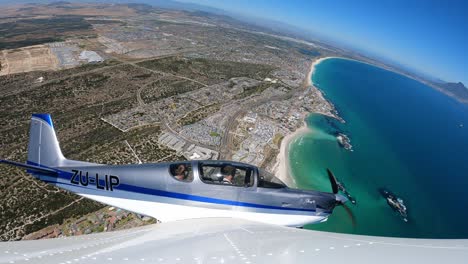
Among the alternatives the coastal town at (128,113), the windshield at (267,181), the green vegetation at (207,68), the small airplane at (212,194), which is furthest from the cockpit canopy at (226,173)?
the green vegetation at (207,68)

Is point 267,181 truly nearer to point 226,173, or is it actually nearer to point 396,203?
point 226,173

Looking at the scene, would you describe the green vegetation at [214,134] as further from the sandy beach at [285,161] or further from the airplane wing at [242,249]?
the airplane wing at [242,249]

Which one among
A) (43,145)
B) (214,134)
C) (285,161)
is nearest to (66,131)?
(214,134)

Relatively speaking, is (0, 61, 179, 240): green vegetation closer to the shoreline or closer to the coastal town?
the coastal town

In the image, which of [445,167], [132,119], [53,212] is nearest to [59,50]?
[132,119]

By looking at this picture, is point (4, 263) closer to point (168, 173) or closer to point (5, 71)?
point (168, 173)

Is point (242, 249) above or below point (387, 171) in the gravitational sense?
above
